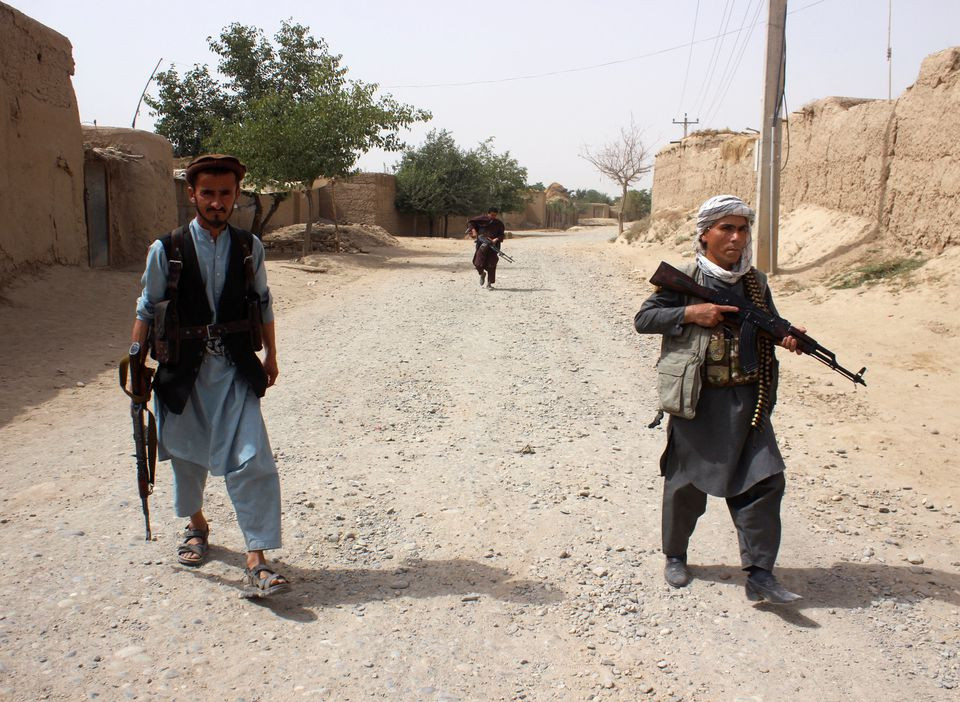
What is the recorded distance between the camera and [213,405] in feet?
10.1

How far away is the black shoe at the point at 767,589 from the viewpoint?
2.89 metres

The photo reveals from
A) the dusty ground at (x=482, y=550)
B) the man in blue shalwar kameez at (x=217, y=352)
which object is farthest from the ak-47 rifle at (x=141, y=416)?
the dusty ground at (x=482, y=550)

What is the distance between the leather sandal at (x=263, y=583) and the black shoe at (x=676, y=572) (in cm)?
143

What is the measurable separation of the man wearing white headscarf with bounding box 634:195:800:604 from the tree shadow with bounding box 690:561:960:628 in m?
0.19

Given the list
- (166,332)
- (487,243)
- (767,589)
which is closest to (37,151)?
(487,243)

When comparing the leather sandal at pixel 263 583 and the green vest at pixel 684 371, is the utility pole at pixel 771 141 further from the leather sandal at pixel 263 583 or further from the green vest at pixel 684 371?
the leather sandal at pixel 263 583

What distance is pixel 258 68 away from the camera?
28.1 meters

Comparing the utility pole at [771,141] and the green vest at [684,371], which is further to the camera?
the utility pole at [771,141]

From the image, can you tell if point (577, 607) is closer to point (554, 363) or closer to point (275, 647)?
point (275, 647)

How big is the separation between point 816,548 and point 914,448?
6.29 feet

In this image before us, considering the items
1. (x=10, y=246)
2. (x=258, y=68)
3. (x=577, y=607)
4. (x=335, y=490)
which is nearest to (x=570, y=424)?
(x=335, y=490)

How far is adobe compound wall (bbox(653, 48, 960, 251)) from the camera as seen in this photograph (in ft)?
31.6

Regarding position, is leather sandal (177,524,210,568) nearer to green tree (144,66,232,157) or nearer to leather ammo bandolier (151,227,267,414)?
leather ammo bandolier (151,227,267,414)

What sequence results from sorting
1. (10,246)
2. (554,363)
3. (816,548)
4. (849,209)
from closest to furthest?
(816,548), (554,363), (10,246), (849,209)
